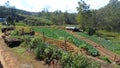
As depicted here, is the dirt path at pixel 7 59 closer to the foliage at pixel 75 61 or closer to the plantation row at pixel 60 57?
the plantation row at pixel 60 57

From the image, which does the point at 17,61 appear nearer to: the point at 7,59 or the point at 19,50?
the point at 7,59

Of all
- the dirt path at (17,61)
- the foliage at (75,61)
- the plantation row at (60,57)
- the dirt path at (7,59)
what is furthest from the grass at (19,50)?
the foliage at (75,61)

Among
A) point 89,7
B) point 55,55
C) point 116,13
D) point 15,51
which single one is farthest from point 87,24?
point 55,55

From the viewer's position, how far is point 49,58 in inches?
733

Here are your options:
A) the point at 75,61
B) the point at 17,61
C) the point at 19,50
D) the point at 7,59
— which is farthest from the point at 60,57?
the point at 19,50

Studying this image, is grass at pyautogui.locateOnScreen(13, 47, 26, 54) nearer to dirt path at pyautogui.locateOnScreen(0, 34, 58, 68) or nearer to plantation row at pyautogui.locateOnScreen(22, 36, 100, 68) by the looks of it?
dirt path at pyautogui.locateOnScreen(0, 34, 58, 68)

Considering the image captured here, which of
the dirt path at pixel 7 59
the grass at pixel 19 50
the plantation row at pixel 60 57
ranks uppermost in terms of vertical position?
the plantation row at pixel 60 57

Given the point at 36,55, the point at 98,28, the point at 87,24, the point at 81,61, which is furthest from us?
the point at 98,28

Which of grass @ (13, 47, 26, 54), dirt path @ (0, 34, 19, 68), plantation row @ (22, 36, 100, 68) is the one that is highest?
plantation row @ (22, 36, 100, 68)

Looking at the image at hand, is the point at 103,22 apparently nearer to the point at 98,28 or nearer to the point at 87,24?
the point at 98,28

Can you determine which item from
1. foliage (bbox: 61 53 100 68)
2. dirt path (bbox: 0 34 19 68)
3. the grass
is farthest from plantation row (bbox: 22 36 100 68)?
dirt path (bbox: 0 34 19 68)

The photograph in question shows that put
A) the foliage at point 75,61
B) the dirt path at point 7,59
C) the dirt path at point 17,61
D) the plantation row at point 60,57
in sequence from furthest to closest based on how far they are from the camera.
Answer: the dirt path at point 7,59
the dirt path at point 17,61
the plantation row at point 60,57
the foliage at point 75,61

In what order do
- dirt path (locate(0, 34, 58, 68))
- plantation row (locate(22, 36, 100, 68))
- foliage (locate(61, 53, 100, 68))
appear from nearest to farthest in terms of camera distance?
1. foliage (locate(61, 53, 100, 68))
2. plantation row (locate(22, 36, 100, 68))
3. dirt path (locate(0, 34, 58, 68))

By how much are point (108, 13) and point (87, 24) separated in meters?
17.0
